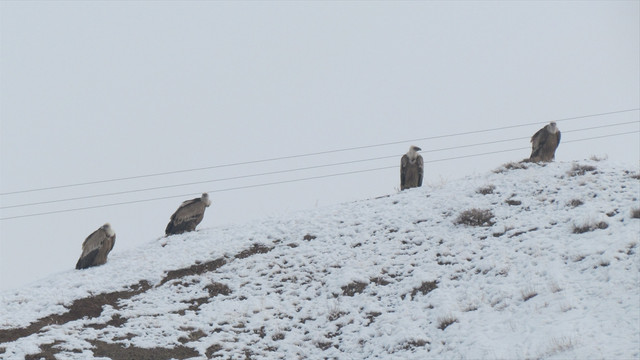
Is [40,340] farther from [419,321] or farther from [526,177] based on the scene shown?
[526,177]

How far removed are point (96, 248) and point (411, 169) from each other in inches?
414

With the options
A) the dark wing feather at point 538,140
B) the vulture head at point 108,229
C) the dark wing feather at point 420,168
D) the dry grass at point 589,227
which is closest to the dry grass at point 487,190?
the dark wing feather at point 538,140

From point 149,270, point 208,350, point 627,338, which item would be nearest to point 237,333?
point 208,350

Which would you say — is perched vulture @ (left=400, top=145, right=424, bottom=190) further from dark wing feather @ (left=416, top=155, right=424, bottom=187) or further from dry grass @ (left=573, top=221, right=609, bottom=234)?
dry grass @ (left=573, top=221, right=609, bottom=234)

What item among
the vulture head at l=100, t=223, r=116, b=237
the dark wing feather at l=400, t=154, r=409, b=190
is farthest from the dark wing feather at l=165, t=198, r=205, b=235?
the dark wing feather at l=400, t=154, r=409, b=190

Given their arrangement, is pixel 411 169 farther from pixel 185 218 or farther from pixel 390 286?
pixel 390 286

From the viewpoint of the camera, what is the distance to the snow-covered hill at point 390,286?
36.1ft

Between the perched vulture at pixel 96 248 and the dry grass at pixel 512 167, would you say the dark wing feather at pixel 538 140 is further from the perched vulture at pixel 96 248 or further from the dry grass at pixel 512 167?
the perched vulture at pixel 96 248

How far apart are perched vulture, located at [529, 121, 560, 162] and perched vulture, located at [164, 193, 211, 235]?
10487 millimetres

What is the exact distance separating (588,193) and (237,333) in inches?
335

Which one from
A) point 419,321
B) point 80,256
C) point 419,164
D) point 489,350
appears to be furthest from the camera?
point 419,164

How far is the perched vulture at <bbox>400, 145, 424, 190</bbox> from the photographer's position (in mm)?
24345

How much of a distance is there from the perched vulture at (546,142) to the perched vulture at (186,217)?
34.4 feet

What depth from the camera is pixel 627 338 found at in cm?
936
